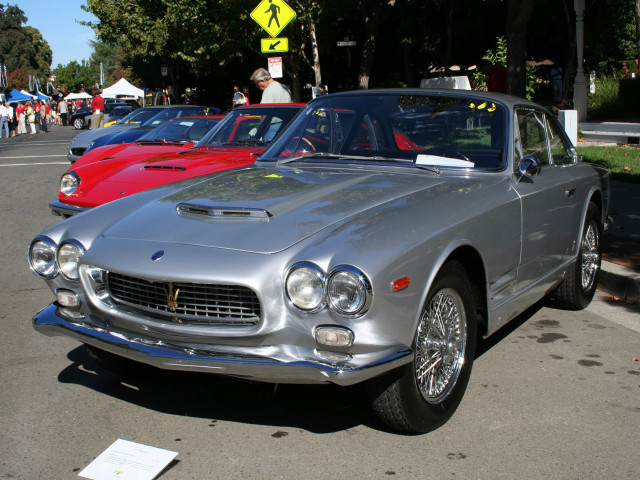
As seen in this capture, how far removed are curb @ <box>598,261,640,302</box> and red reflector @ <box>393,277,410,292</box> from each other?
353cm

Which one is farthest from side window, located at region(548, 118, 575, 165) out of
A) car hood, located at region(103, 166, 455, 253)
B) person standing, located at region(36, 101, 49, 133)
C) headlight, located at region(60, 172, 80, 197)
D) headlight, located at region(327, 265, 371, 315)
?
person standing, located at region(36, 101, 49, 133)

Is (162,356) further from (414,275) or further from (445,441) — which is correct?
(445,441)

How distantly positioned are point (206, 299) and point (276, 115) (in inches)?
199

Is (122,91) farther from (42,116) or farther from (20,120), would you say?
(20,120)

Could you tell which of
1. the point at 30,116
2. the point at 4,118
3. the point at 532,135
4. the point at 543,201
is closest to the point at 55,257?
the point at 543,201

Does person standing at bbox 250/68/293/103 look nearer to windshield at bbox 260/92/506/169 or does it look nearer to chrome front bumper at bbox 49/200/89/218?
chrome front bumper at bbox 49/200/89/218

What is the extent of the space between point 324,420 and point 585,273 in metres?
2.95

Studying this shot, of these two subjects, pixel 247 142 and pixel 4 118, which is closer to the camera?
pixel 247 142

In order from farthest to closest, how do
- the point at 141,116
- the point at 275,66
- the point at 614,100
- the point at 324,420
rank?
the point at 614,100, the point at 141,116, the point at 275,66, the point at 324,420

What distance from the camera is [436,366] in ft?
12.0

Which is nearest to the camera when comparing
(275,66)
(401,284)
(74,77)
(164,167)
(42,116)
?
(401,284)

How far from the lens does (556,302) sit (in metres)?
5.72

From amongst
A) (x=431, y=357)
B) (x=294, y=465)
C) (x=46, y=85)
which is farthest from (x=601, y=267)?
(x=46, y=85)

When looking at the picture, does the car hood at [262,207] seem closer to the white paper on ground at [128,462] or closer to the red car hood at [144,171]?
the white paper on ground at [128,462]
